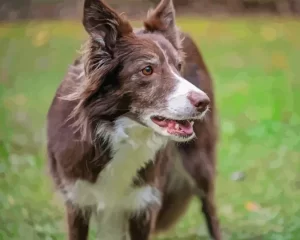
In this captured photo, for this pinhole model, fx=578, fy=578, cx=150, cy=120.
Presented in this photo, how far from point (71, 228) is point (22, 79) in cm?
46

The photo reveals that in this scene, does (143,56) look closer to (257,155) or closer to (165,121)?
(165,121)

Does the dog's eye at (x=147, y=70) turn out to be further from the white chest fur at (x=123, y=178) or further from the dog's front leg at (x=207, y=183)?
the dog's front leg at (x=207, y=183)

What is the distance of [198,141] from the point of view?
167 centimetres

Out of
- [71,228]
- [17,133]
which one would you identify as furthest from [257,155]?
[17,133]


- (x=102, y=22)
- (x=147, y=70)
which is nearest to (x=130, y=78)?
(x=147, y=70)

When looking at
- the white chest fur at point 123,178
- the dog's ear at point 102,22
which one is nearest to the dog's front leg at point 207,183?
the white chest fur at point 123,178

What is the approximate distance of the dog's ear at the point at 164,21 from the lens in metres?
1.47

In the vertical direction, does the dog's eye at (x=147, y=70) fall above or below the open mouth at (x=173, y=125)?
above

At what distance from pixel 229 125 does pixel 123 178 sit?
0.41 meters

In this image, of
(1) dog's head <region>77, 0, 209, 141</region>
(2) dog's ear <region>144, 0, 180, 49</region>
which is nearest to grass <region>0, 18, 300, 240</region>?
(2) dog's ear <region>144, 0, 180, 49</region>

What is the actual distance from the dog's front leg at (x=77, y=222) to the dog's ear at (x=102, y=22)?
0.47 metres

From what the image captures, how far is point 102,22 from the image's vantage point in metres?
1.36

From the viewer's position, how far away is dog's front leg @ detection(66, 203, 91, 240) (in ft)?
5.16

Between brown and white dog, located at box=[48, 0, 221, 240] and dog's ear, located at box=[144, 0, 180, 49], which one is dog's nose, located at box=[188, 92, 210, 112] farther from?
dog's ear, located at box=[144, 0, 180, 49]
